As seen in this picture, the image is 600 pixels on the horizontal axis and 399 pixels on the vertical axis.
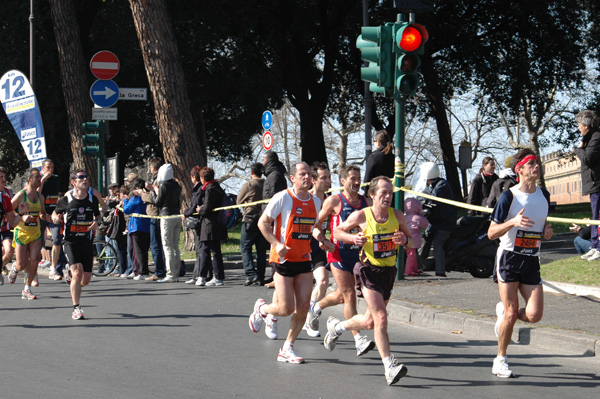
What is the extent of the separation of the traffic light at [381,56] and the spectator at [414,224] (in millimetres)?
1737

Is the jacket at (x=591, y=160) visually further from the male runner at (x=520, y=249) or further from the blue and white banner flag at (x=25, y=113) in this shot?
the blue and white banner flag at (x=25, y=113)

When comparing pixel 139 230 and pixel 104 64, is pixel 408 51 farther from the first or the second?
pixel 104 64

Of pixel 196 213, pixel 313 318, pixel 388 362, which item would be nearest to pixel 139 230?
pixel 196 213

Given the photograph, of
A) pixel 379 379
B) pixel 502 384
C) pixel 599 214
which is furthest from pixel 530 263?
pixel 599 214

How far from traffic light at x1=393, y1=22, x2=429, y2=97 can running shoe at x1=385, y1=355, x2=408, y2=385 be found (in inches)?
222

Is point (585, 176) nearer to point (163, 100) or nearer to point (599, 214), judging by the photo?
point (599, 214)

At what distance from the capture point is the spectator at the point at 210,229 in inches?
→ 530

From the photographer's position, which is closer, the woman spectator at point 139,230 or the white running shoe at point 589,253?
the white running shoe at point 589,253

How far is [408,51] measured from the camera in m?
11.2

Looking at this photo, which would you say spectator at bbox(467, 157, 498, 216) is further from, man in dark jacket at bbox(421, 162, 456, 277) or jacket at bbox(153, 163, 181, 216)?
jacket at bbox(153, 163, 181, 216)

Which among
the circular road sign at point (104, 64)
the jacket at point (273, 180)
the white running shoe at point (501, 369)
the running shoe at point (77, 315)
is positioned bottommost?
the white running shoe at point (501, 369)

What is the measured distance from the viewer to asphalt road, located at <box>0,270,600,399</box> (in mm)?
6191

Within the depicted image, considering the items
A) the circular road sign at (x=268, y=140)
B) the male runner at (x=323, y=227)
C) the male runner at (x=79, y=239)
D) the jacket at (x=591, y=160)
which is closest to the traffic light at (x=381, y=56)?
the jacket at (x=591, y=160)

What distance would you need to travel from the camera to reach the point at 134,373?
677cm
